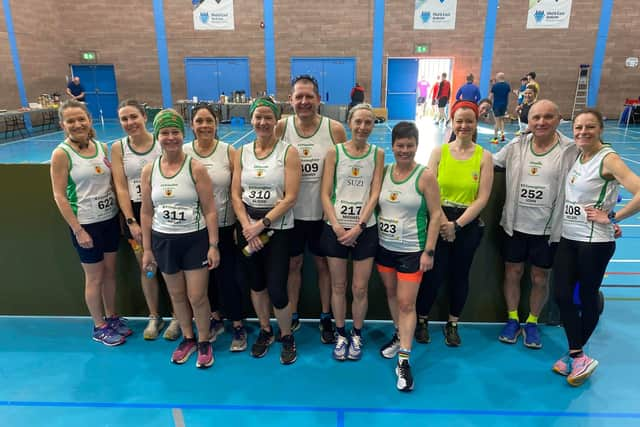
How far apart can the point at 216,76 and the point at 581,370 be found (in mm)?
17454

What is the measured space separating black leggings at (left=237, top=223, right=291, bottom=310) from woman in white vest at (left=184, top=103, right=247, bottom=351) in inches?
9.0

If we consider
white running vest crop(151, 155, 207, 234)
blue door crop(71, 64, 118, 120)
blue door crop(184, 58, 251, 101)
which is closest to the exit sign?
blue door crop(71, 64, 118, 120)

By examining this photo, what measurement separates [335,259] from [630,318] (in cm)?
276

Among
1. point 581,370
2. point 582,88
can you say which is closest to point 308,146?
point 581,370

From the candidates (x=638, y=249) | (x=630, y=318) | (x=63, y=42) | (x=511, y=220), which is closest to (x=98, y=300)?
(x=511, y=220)

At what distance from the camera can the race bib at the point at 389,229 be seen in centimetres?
272

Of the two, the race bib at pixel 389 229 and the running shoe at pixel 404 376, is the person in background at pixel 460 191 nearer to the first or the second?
the race bib at pixel 389 229

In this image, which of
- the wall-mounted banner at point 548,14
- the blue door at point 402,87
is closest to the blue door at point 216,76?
the blue door at point 402,87

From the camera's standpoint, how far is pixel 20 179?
332cm

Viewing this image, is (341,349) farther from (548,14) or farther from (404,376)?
(548,14)

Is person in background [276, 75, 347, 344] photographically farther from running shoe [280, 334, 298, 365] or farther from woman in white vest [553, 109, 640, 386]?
woman in white vest [553, 109, 640, 386]

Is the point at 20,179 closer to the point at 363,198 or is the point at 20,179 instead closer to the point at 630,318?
the point at 363,198

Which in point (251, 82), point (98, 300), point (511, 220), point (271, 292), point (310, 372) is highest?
point (251, 82)

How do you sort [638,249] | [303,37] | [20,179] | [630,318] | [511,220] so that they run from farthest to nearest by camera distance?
[303,37] < [638,249] < [630,318] < [20,179] < [511,220]
